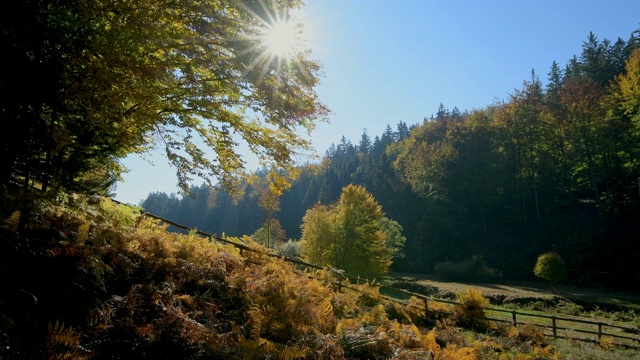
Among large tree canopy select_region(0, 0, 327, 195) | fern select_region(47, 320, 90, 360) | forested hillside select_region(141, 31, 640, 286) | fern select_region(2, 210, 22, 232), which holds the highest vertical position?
forested hillside select_region(141, 31, 640, 286)

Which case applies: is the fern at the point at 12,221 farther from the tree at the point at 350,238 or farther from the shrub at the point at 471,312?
the tree at the point at 350,238

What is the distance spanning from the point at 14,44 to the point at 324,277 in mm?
8089

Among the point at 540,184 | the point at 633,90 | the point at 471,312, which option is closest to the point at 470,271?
the point at 540,184

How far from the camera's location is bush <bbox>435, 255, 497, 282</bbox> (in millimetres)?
42812

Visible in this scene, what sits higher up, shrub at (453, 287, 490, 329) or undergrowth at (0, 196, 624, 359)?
undergrowth at (0, 196, 624, 359)

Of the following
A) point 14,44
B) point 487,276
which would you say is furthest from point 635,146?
point 14,44

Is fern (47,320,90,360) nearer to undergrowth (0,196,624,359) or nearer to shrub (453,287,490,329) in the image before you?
undergrowth (0,196,624,359)

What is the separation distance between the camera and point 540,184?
2153 inches

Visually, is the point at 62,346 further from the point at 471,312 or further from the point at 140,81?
the point at 471,312

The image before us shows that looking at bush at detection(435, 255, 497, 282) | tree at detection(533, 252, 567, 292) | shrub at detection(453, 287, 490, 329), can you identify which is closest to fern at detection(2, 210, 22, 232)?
shrub at detection(453, 287, 490, 329)

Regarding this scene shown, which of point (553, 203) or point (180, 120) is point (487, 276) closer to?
point (553, 203)

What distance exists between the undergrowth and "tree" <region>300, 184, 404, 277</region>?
91.7 feet

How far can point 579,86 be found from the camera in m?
53.5

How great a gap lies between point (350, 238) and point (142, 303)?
1263 inches
